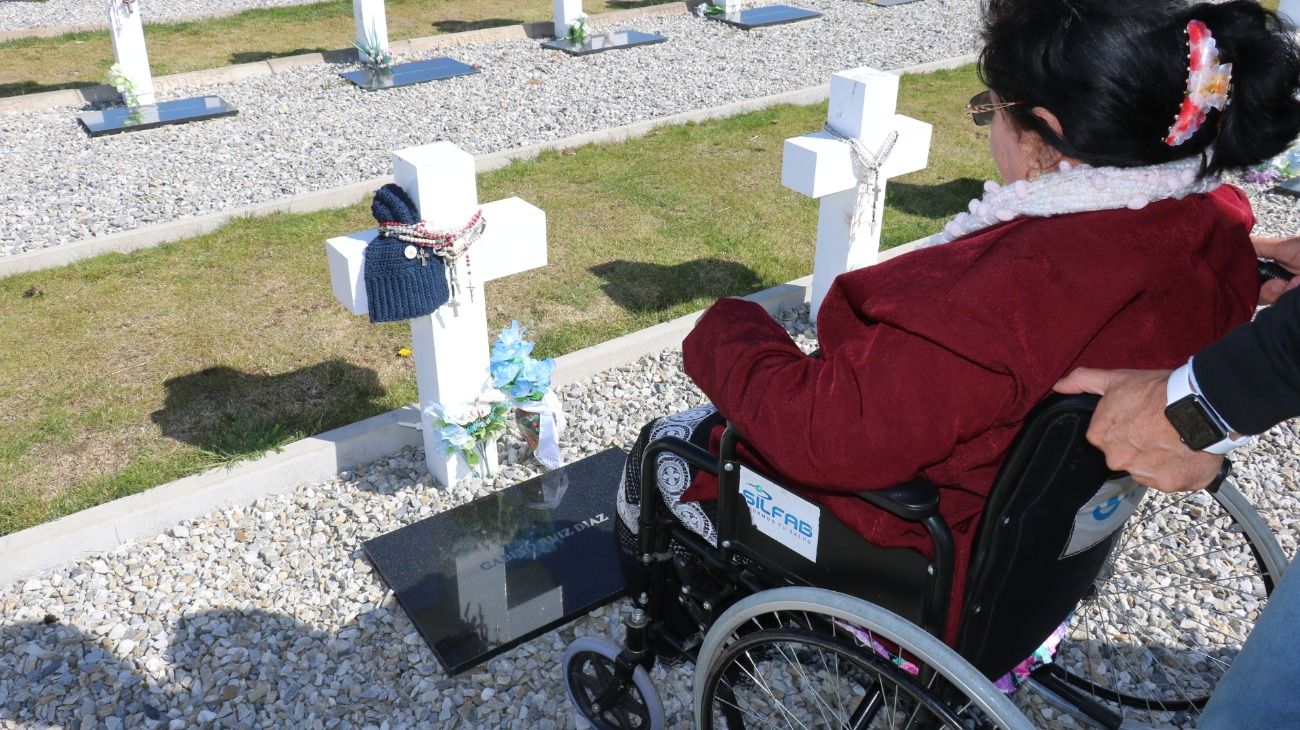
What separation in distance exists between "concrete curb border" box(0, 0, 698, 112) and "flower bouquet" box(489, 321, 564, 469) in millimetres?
5034

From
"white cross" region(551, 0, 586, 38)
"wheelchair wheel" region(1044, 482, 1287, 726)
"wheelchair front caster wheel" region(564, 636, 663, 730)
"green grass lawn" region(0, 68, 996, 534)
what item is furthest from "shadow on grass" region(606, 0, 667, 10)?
"wheelchair front caster wheel" region(564, 636, 663, 730)

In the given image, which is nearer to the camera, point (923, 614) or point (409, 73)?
point (923, 614)

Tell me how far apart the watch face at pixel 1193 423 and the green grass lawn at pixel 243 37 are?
771cm

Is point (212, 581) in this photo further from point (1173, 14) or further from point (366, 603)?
point (1173, 14)

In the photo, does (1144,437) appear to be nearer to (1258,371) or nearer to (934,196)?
(1258,371)

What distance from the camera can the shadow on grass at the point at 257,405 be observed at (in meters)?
3.44

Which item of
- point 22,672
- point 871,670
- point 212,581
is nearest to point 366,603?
point 212,581

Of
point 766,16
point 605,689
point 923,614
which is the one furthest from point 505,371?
point 766,16

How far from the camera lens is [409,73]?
7.50 m

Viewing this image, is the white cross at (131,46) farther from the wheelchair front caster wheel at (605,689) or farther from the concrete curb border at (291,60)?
the wheelchair front caster wheel at (605,689)

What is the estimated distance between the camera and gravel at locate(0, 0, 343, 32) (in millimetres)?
9188

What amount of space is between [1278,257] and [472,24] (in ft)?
27.2

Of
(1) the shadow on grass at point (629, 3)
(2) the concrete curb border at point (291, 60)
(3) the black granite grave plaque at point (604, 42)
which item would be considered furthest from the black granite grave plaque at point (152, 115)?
(1) the shadow on grass at point (629, 3)

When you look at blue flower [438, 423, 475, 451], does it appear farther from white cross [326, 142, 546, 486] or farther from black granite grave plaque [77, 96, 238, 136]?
black granite grave plaque [77, 96, 238, 136]
